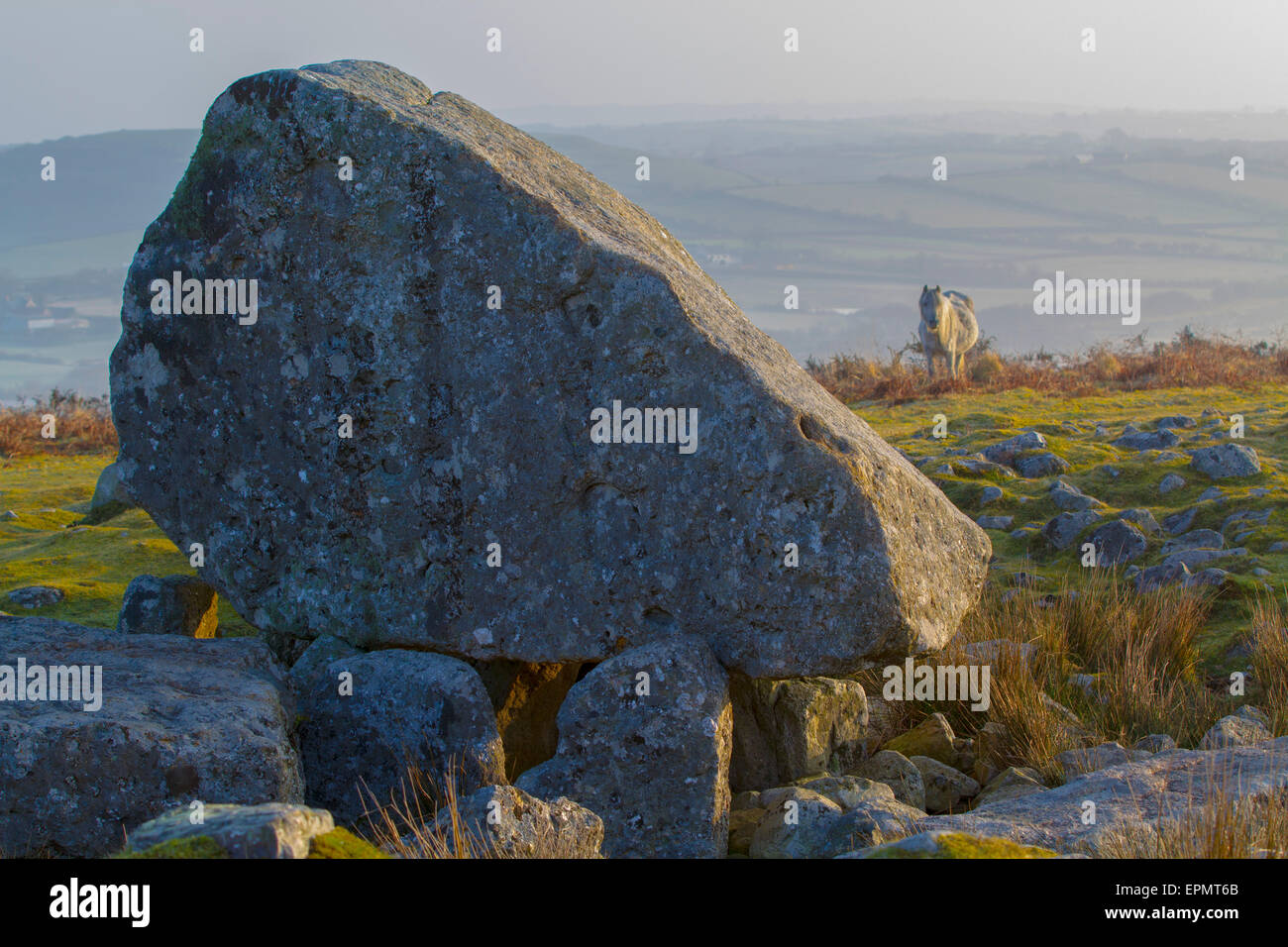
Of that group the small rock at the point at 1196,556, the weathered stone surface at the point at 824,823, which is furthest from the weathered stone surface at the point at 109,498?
the small rock at the point at 1196,556

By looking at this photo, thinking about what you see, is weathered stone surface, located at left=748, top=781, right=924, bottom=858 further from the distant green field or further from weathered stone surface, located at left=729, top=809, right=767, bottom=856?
the distant green field

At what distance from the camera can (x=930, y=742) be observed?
7.06m

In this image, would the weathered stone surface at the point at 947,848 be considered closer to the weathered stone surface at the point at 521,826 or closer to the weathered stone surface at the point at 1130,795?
the weathered stone surface at the point at 1130,795

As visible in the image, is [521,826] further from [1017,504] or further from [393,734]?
[1017,504]

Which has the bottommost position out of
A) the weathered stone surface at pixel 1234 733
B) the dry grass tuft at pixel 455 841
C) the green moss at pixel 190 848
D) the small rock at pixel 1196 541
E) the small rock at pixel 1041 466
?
the weathered stone surface at pixel 1234 733

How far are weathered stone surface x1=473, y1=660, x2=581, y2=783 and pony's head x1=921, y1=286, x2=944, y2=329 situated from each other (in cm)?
1493

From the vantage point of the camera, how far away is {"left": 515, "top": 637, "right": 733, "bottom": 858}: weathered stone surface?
19.0 feet

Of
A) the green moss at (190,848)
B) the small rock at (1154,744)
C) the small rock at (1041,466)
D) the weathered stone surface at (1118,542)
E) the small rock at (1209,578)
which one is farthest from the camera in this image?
the small rock at (1041,466)

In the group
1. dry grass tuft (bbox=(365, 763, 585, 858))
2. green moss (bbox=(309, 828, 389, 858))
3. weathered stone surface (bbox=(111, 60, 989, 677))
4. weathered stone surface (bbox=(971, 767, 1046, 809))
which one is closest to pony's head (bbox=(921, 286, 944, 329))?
weathered stone surface (bbox=(111, 60, 989, 677))

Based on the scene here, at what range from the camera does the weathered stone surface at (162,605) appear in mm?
7578

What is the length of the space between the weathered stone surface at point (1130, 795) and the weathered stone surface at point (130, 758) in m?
3.19
